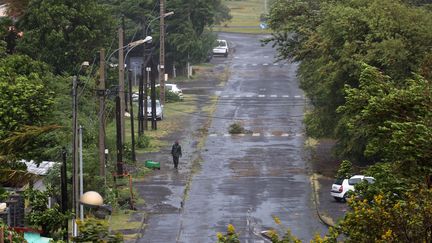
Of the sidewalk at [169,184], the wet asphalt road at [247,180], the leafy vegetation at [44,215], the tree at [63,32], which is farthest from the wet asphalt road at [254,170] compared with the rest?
the tree at [63,32]

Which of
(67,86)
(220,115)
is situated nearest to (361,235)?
(67,86)

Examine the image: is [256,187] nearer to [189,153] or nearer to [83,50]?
[189,153]

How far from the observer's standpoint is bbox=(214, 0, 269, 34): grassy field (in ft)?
394

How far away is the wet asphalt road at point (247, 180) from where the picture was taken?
44.1 metres

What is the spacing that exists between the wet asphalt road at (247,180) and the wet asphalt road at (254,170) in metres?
0.04

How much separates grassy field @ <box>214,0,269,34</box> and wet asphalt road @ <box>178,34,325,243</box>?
28833 mm

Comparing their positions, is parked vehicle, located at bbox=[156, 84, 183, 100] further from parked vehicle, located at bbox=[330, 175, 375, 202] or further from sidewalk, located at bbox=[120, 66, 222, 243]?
parked vehicle, located at bbox=[330, 175, 375, 202]

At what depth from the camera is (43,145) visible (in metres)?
47.6

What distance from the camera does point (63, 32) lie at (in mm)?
62312

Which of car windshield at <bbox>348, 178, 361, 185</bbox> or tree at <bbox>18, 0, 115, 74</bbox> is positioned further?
tree at <bbox>18, 0, 115, 74</bbox>

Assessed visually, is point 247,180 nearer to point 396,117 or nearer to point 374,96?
point 374,96

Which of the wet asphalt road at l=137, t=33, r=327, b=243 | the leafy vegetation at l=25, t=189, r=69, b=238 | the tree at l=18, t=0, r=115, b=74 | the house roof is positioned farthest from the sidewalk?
the tree at l=18, t=0, r=115, b=74

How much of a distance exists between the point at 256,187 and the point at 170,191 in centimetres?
381

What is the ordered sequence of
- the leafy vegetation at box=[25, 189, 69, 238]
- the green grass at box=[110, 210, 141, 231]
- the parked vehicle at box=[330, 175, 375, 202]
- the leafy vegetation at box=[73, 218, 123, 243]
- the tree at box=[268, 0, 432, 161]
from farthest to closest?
1. the tree at box=[268, 0, 432, 161]
2. the parked vehicle at box=[330, 175, 375, 202]
3. the green grass at box=[110, 210, 141, 231]
4. the leafy vegetation at box=[25, 189, 69, 238]
5. the leafy vegetation at box=[73, 218, 123, 243]
